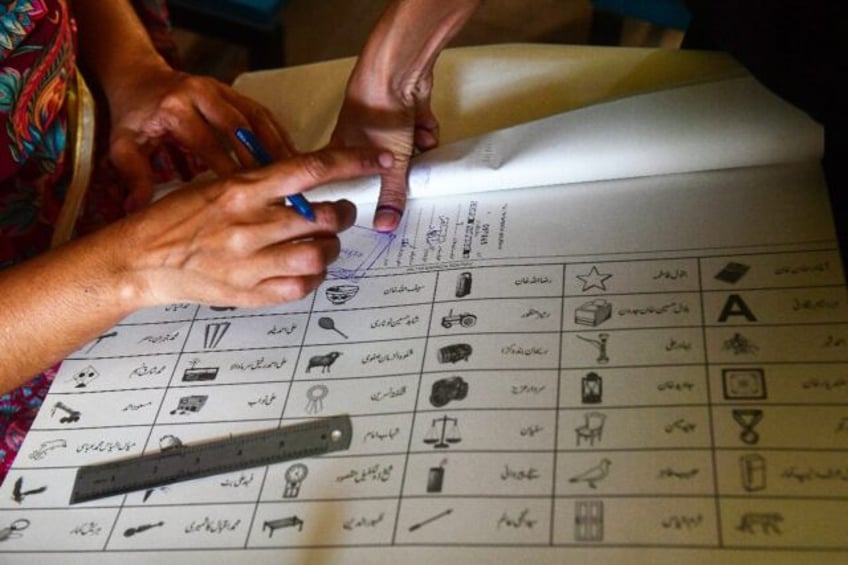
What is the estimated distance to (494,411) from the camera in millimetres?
631

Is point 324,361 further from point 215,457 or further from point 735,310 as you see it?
point 735,310

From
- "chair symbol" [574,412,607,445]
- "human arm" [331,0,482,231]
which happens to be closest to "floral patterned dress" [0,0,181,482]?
"human arm" [331,0,482,231]

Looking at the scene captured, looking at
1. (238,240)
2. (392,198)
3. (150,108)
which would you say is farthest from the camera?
(150,108)

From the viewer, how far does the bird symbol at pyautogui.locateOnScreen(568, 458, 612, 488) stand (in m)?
0.58

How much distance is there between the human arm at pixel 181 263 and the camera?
0.70m

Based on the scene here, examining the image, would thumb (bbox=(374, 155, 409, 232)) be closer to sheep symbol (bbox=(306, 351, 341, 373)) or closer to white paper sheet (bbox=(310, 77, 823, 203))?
white paper sheet (bbox=(310, 77, 823, 203))

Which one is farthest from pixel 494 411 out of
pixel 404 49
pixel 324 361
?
pixel 404 49

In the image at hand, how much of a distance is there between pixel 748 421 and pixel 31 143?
26.6 inches

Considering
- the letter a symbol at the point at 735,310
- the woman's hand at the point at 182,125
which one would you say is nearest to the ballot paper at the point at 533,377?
the letter a symbol at the point at 735,310

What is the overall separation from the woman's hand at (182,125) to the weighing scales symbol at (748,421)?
0.49 m

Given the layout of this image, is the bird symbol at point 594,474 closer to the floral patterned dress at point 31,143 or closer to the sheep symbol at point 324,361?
the sheep symbol at point 324,361

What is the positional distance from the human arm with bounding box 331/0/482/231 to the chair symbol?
0.88 feet

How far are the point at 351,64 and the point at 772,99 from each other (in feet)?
1.43

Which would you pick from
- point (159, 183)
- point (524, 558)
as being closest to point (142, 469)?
point (524, 558)
